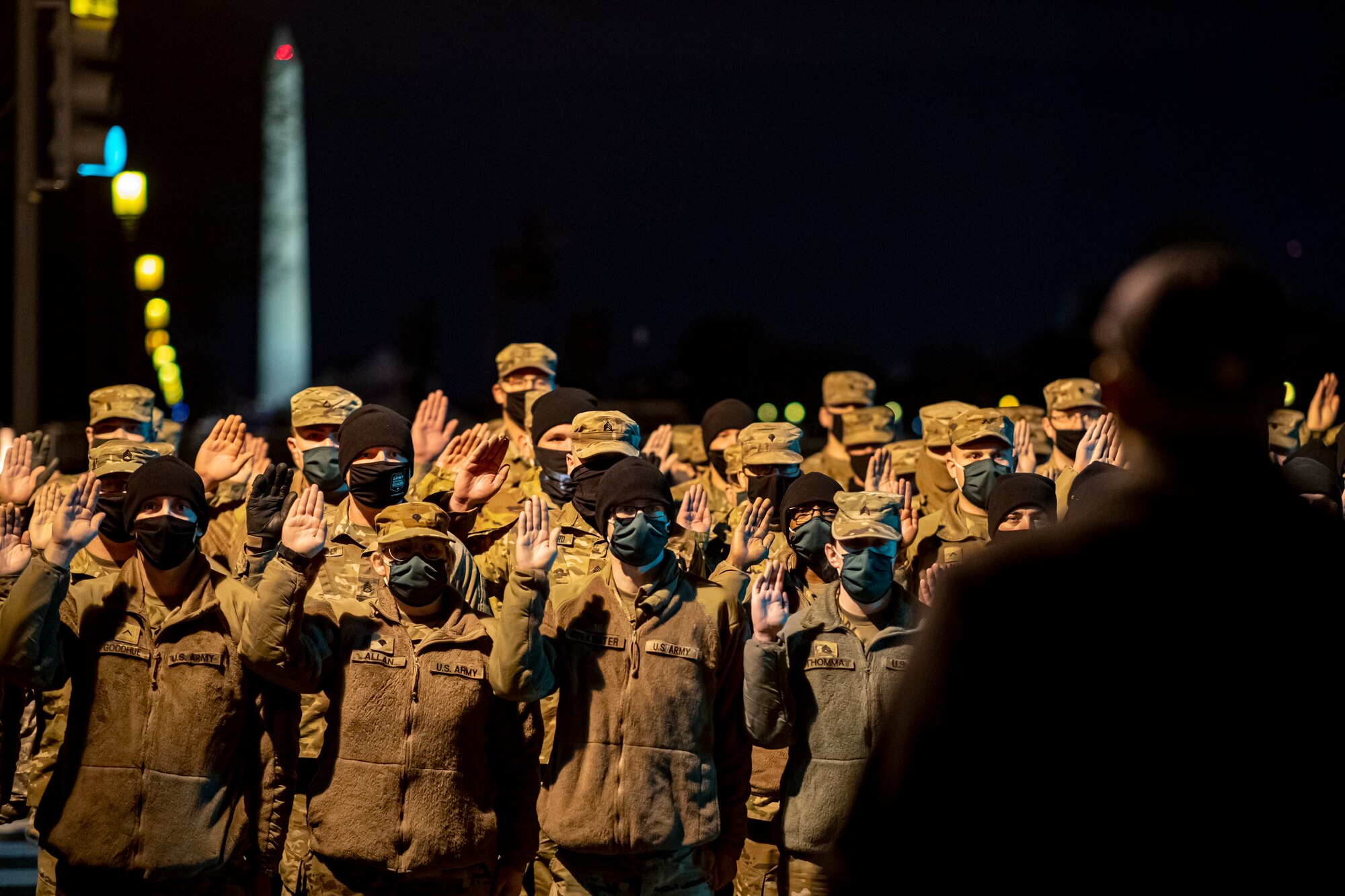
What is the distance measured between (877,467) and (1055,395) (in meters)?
2.08

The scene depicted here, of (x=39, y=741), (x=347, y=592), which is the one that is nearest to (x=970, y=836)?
(x=347, y=592)

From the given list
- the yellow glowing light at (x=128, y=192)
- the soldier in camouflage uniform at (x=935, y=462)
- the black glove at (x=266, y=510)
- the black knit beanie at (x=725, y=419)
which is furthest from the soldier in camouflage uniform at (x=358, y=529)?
the yellow glowing light at (x=128, y=192)

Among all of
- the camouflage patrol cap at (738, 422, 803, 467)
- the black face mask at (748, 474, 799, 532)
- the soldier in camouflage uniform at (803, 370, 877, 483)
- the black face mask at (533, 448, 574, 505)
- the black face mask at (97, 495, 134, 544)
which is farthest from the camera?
the soldier in camouflage uniform at (803, 370, 877, 483)

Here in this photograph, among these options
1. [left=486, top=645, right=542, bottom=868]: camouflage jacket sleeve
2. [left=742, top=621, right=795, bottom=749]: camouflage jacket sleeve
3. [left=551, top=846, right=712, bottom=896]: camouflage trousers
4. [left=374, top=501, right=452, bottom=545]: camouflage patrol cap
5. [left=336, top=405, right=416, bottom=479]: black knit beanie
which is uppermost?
[left=336, top=405, right=416, bottom=479]: black knit beanie

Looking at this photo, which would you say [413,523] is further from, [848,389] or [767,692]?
[848,389]

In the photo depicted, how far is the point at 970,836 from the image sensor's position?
2006mm

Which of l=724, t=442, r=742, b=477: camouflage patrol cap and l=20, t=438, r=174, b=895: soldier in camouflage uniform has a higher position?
l=724, t=442, r=742, b=477: camouflage patrol cap

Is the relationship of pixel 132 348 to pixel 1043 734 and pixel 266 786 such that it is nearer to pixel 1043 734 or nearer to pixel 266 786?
pixel 266 786

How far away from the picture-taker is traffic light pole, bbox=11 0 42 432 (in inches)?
402

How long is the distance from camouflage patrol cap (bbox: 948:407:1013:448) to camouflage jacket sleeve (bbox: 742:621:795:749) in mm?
3433

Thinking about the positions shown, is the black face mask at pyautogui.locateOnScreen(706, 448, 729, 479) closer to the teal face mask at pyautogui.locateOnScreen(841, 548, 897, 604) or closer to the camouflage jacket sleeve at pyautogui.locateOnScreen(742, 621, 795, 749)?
the teal face mask at pyautogui.locateOnScreen(841, 548, 897, 604)

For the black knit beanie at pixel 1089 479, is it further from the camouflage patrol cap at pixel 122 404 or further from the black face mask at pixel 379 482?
the camouflage patrol cap at pixel 122 404

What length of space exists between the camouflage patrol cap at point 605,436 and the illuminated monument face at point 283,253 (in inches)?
2217

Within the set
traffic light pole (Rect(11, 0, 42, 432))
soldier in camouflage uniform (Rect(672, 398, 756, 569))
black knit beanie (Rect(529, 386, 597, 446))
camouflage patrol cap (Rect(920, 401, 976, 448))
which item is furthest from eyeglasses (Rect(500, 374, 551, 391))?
traffic light pole (Rect(11, 0, 42, 432))
